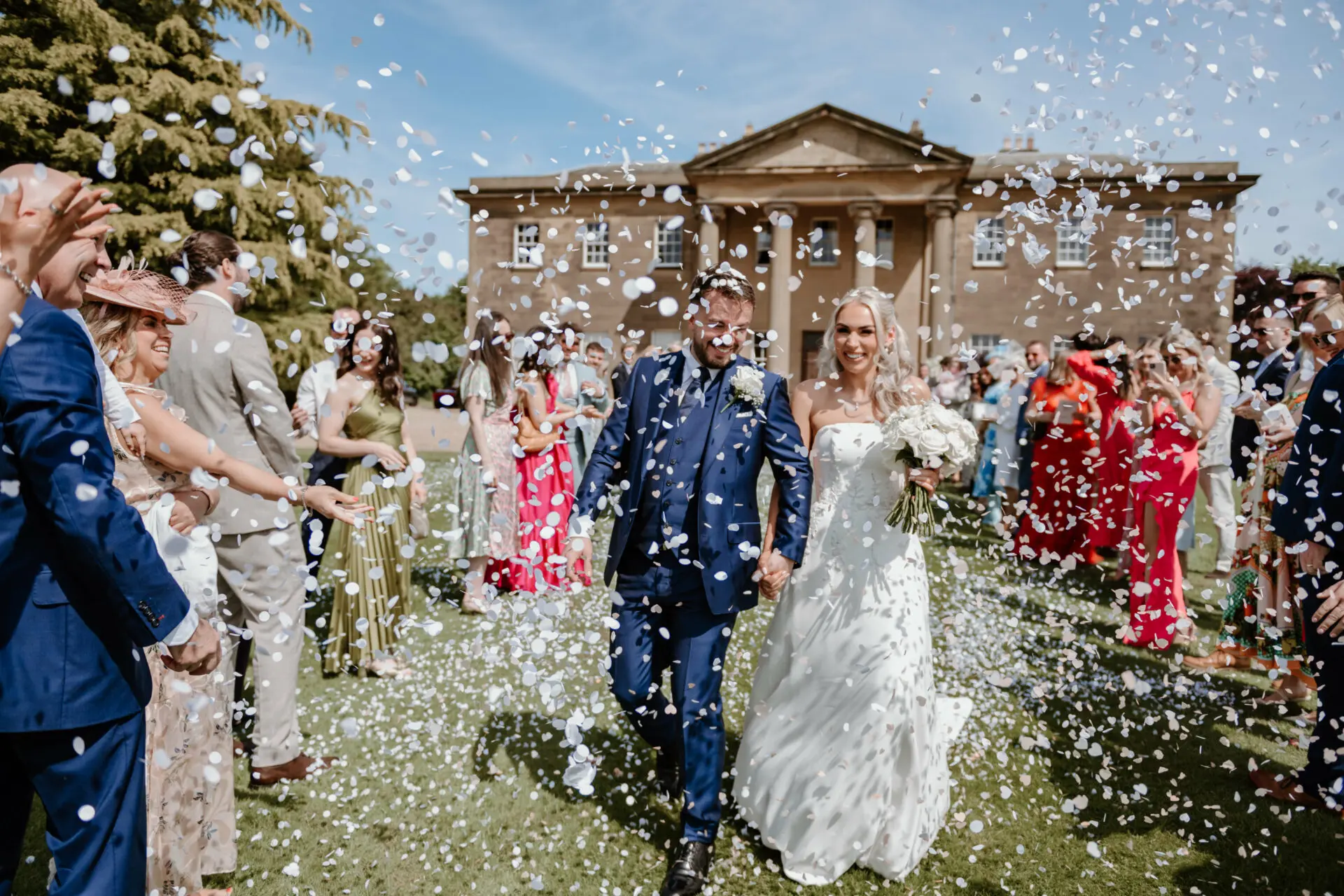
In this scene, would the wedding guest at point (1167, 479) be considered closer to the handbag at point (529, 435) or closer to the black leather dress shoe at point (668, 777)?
the black leather dress shoe at point (668, 777)

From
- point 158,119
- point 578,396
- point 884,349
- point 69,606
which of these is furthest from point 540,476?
point 158,119

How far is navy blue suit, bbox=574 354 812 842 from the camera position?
369 centimetres

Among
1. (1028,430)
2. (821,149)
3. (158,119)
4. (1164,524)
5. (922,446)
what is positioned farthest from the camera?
(821,149)

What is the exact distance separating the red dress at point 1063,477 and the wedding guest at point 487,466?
5.99 meters

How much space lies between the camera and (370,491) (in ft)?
19.4

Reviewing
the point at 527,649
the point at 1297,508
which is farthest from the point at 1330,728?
the point at 527,649

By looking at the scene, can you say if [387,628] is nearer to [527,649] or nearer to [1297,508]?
[527,649]

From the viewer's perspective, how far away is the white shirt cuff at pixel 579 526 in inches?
149

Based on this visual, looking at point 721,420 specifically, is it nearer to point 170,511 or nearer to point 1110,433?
point 170,511

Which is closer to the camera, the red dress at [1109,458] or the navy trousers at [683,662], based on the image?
the navy trousers at [683,662]

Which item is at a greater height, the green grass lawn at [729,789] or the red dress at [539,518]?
the red dress at [539,518]

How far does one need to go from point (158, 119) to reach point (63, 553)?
25.2m

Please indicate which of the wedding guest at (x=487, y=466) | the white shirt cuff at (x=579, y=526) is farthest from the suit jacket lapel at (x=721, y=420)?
the wedding guest at (x=487, y=466)

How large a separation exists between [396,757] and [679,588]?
212cm
